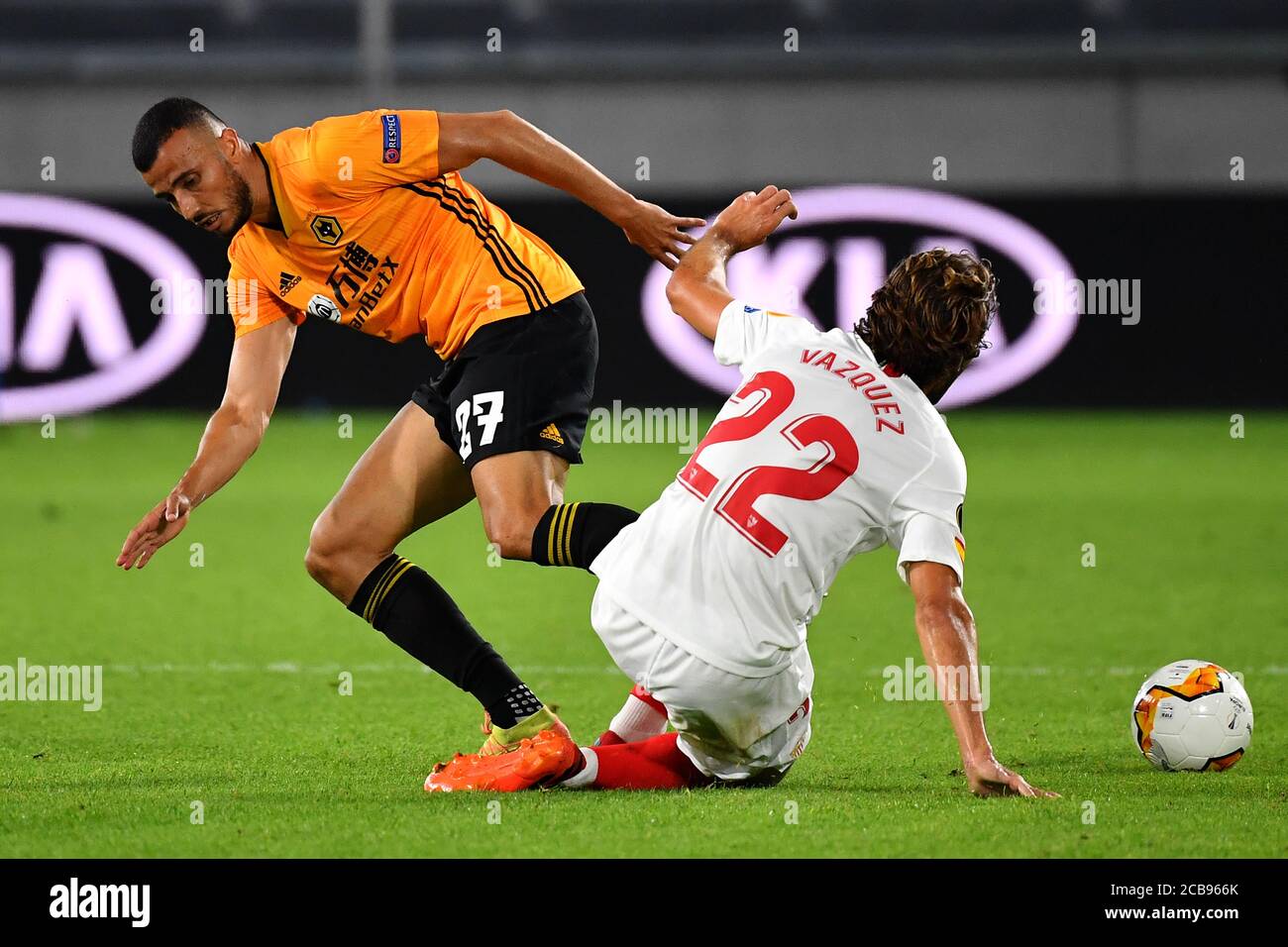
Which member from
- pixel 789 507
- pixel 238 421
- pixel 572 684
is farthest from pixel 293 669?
pixel 789 507

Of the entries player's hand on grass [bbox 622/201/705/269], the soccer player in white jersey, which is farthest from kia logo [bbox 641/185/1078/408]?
the soccer player in white jersey

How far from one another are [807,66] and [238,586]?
12875 millimetres

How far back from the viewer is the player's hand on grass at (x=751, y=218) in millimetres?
4520

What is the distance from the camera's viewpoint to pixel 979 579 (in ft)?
27.8

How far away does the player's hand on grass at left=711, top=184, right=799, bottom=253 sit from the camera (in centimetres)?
452

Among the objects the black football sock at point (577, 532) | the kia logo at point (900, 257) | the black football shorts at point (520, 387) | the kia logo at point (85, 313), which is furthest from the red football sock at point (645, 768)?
the kia logo at point (85, 313)

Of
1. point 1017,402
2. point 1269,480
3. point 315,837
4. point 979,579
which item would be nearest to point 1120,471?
point 1269,480

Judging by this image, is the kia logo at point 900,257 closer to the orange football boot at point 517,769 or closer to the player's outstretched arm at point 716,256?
the player's outstretched arm at point 716,256

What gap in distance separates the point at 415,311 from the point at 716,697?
5.30ft

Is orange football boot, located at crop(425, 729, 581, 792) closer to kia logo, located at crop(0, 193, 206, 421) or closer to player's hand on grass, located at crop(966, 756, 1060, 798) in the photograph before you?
player's hand on grass, located at crop(966, 756, 1060, 798)

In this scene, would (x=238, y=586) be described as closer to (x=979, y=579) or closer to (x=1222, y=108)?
(x=979, y=579)

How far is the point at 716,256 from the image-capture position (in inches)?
176

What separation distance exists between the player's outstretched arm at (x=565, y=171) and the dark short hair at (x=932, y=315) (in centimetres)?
83

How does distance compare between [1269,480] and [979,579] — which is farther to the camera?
[1269,480]
